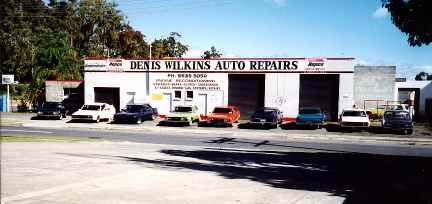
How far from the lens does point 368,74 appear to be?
39.3 meters

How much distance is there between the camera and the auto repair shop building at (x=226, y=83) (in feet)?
108

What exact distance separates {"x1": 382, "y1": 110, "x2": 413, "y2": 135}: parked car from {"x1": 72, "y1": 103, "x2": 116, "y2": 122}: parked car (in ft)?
67.7

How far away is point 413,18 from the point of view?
43.7ft

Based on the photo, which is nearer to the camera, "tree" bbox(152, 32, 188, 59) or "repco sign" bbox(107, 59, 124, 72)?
"repco sign" bbox(107, 59, 124, 72)

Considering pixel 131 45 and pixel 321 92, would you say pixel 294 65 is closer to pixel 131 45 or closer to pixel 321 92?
pixel 321 92

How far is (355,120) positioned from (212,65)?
13308mm

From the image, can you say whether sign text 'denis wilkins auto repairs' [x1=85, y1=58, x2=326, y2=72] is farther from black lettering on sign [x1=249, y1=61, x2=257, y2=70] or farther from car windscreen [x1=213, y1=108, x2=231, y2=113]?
car windscreen [x1=213, y1=108, x2=231, y2=113]

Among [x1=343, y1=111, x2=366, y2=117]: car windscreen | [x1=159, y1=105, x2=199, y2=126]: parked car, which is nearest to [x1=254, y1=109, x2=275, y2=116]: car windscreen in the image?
[x1=159, y1=105, x2=199, y2=126]: parked car

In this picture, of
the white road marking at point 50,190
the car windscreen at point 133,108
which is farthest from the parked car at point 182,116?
the white road marking at point 50,190

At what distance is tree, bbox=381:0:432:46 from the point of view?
13000 mm

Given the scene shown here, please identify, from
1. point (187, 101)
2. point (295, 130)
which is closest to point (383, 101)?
point (295, 130)

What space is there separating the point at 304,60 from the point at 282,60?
1.77 m

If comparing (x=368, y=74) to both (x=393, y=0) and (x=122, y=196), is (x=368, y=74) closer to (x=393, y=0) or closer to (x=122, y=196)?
(x=393, y=0)

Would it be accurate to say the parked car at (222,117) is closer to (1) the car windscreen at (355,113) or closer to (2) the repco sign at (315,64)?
(2) the repco sign at (315,64)
